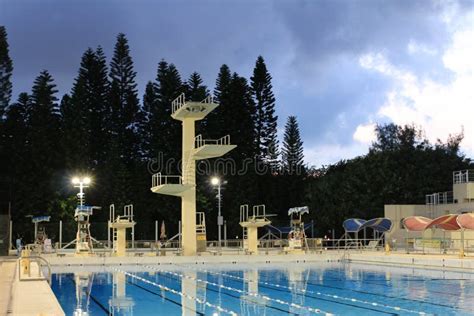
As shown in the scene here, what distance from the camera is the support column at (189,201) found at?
94.8ft

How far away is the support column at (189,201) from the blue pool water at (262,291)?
547cm

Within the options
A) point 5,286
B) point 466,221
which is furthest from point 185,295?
point 466,221

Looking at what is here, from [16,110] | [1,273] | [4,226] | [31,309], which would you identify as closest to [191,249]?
[4,226]

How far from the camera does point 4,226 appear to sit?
2639cm

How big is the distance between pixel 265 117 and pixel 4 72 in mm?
21319

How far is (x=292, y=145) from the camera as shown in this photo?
2189 inches

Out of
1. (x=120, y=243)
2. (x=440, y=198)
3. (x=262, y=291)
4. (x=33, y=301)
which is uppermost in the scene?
(x=440, y=198)

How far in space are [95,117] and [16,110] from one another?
6.42m

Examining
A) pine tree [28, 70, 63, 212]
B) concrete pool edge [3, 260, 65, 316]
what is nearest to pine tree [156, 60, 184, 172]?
pine tree [28, 70, 63, 212]

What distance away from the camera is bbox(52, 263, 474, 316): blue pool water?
492 inches

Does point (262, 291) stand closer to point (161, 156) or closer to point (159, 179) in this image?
point (159, 179)

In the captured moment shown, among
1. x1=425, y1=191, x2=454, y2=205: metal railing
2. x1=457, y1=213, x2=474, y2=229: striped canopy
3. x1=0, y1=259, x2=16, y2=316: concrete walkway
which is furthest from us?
x1=425, y1=191, x2=454, y2=205: metal railing

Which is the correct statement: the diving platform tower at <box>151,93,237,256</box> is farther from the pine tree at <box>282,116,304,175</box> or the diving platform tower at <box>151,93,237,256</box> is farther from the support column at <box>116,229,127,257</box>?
the pine tree at <box>282,116,304,175</box>

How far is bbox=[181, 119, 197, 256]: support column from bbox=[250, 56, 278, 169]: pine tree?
24.3 metres
